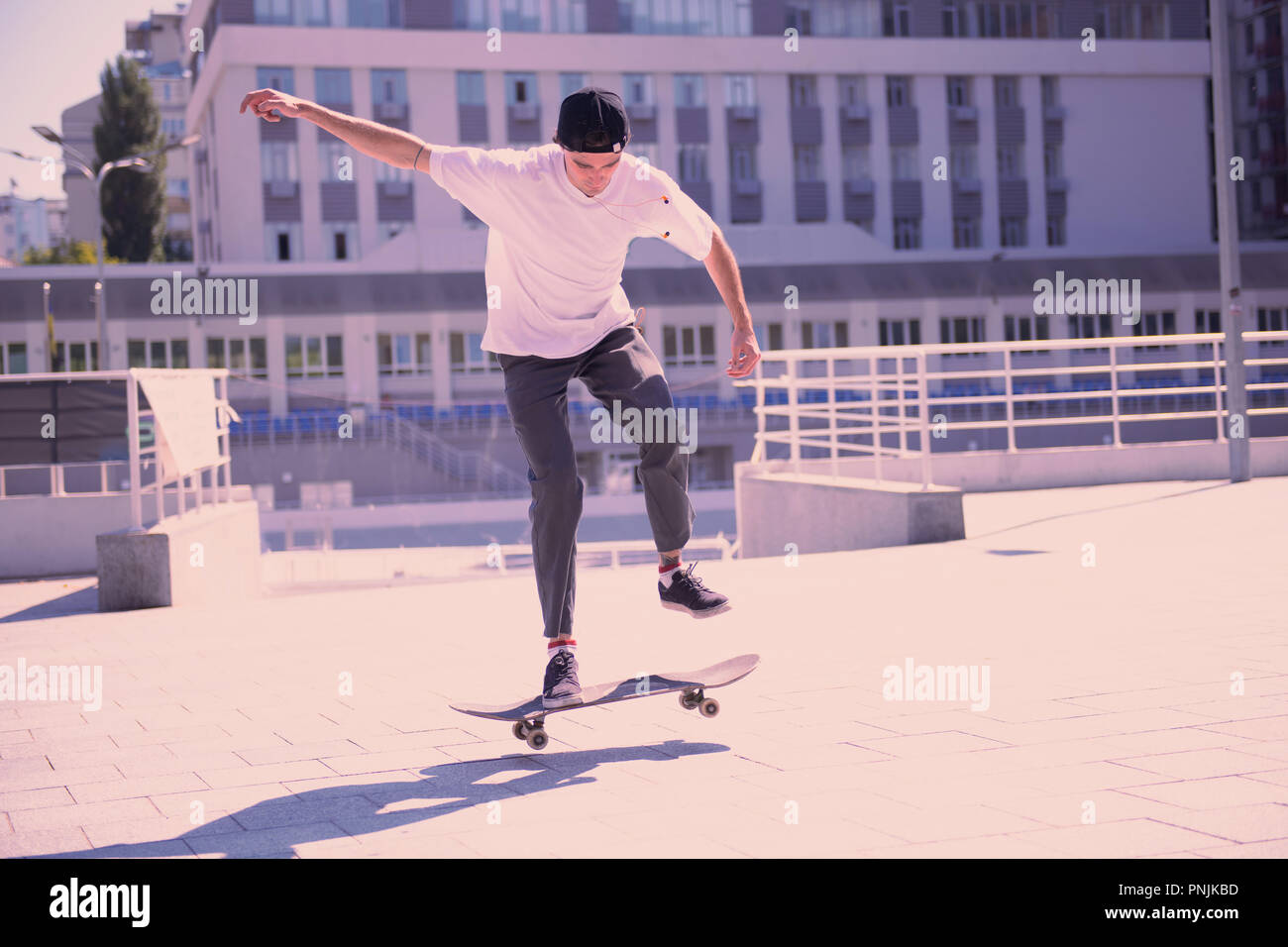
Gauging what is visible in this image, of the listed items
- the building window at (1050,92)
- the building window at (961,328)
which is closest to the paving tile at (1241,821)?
the building window at (961,328)

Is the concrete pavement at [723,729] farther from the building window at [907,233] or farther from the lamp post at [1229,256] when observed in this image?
the building window at [907,233]

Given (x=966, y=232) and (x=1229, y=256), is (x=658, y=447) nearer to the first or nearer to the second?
(x=1229, y=256)

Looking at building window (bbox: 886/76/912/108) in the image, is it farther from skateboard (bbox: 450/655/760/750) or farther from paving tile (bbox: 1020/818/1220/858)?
paving tile (bbox: 1020/818/1220/858)

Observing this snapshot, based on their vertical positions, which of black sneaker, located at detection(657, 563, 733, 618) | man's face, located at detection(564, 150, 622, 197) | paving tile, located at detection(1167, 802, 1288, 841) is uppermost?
man's face, located at detection(564, 150, 622, 197)

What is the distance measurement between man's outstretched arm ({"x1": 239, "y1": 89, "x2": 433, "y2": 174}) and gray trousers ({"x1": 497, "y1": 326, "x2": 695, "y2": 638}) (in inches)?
28.8

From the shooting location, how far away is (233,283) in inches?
1740

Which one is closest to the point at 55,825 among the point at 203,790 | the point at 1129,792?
the point at 203,790

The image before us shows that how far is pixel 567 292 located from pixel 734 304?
0.63 m

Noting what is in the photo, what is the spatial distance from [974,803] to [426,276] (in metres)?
44.1

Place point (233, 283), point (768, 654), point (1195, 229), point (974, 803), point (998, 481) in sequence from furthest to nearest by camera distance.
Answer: point (1195, 229) → point (233, 283) → point (998, 481) → point (768, 654) → point (974, 803)

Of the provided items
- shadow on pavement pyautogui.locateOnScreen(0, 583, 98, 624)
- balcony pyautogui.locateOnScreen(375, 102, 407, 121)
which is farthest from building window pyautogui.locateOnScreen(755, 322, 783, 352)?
shadow on pavement pyautogui.locateOnScreen(0, 583, 98, 624)

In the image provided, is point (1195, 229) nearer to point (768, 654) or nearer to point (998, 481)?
point (998, 481)

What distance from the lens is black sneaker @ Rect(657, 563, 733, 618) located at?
4465mm

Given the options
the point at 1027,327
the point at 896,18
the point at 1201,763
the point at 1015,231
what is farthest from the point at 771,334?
the point at 1201,763
